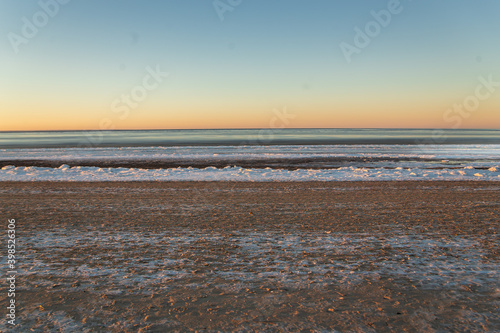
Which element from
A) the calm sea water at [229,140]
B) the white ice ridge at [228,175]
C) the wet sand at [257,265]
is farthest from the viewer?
the calm sea water at [229,140]

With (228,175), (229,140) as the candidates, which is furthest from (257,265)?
(229,140)

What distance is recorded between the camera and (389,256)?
576 centimetres

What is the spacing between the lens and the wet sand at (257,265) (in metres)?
3.80

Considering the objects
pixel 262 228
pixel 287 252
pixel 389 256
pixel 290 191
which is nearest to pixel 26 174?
pixel 290 191

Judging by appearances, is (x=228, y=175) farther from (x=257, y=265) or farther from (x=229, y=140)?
(x=229, y=140)

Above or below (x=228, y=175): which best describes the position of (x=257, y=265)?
above

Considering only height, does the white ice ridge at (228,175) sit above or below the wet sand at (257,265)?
below

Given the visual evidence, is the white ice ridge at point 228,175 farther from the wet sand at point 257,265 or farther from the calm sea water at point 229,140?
the calm sea water at point 229,140

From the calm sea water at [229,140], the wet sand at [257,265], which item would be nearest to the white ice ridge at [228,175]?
the wet sand at [257,265]

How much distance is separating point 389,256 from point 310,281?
173cm

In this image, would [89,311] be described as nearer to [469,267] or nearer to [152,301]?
[152,301]

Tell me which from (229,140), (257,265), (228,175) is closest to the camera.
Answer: (257,265)

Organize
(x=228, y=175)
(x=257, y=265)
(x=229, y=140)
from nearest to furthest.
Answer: (x=257, y=265) < (x=228, y=175) < (x=229, y=140)

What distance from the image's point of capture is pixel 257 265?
539 centimetres
